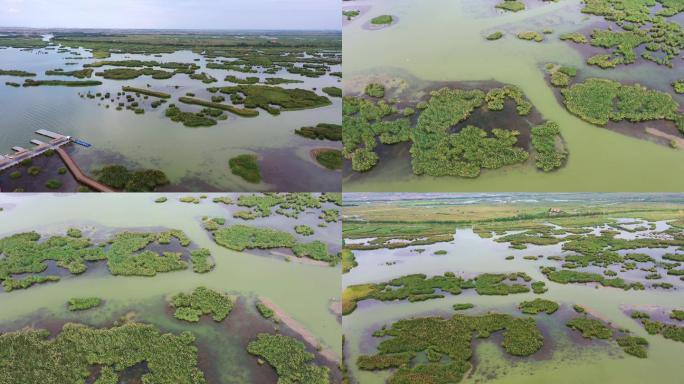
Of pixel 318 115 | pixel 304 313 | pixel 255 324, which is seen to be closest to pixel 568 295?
pixel 304 313

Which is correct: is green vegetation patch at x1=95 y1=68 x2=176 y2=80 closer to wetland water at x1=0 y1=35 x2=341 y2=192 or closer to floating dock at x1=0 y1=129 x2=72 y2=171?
wetland water at x1=0 y1=35 x2=341 y2=192

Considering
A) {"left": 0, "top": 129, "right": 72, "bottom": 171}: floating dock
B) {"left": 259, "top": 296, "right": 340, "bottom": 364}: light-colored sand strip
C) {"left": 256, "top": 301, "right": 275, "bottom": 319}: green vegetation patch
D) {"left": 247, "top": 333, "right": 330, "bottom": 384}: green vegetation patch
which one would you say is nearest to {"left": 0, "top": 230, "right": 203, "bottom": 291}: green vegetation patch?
{"left": 0, "top": 129, "right": 72, "bottom": 171}: floating dock

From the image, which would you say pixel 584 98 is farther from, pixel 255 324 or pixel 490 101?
pixel 255 324

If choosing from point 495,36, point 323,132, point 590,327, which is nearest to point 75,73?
point 323,132

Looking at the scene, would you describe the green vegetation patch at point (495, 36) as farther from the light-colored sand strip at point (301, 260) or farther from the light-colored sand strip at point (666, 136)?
the light-colored sand strip at point (301, 260)

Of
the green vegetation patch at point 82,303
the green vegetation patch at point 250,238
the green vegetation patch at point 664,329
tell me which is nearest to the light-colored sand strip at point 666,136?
the green vegetation patch at point 664,329

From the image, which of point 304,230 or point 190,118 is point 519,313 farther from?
point 190,118
